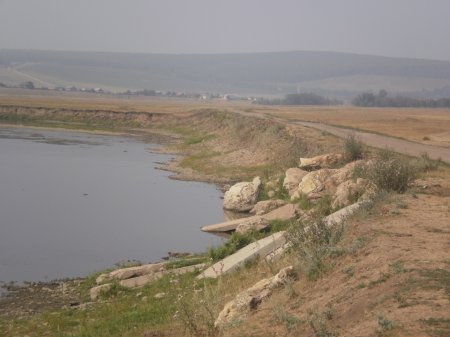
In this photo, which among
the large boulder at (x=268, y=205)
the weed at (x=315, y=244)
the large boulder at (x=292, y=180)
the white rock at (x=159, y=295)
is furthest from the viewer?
the large boulder at (x=292, y=180)

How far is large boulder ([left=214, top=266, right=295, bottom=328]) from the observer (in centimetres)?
875

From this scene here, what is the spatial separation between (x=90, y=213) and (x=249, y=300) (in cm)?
1547

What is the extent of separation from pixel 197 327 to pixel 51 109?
72.1m

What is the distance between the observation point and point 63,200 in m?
26.1

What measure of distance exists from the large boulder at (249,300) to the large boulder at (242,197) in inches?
540

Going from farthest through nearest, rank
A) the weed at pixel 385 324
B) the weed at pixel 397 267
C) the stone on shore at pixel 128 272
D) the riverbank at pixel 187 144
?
1. the stone on shore at pixel 128 272
2. the riverbank at pixel 187 144
3. the weed at pixel 397 267
4. the weed at pixel 385 324

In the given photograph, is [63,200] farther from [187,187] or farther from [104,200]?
[187,187]

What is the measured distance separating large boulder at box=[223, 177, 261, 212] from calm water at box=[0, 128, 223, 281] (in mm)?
578

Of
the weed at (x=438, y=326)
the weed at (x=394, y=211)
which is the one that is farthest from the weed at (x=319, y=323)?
the weed at (x=394, y=211)

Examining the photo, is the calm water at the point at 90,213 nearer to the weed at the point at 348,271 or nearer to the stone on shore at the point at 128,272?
the stone on shore at the point at 128,272

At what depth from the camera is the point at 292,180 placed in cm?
2317

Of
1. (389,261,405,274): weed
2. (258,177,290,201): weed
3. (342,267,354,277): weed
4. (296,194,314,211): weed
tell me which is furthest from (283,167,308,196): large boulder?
(389,261,405,274): weed

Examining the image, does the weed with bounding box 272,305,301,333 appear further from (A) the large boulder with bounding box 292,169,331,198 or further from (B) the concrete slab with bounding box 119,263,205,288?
(A) the large boulder with bounding box 292,169,331,198

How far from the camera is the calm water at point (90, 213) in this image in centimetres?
1744
